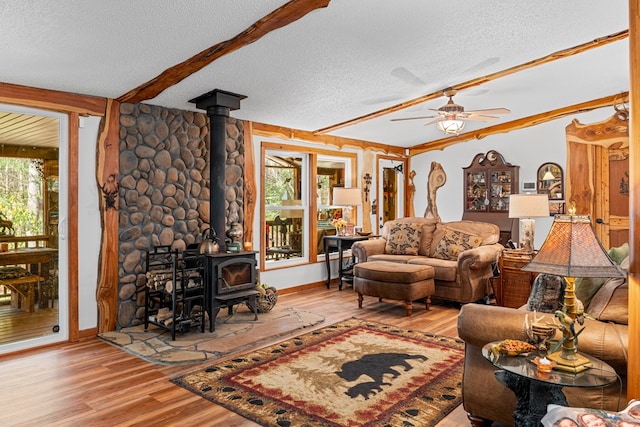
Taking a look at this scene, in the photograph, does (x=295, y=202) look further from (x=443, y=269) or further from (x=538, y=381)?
(x=538, y=381)

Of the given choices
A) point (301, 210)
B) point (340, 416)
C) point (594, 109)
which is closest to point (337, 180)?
point (301, 210)

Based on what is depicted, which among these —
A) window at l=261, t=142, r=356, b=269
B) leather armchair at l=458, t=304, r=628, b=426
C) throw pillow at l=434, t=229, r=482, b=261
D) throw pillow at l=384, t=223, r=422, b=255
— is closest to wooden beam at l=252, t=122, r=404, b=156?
window at l=261, t=142, r=356, b=269

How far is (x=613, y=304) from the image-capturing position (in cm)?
221

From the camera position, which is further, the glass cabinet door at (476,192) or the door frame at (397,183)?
the door frame at (397,183)

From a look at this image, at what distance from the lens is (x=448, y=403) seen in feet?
9.00

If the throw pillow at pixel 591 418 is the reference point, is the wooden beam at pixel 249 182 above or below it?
above

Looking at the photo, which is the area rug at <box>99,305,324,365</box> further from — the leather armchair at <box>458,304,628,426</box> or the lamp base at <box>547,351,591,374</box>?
the lamp base at <box>547,351,591,374</box>

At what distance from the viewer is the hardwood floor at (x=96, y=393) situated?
2.54 meters

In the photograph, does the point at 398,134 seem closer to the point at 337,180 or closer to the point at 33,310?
the point at 337,180

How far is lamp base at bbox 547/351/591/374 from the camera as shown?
1817 millimetres

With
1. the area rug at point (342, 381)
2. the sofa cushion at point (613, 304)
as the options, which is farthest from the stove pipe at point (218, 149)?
the sofa cushion at point (613, 304)

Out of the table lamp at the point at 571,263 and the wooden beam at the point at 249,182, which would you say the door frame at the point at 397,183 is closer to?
Answer: the wooden beam at the point at 249,182

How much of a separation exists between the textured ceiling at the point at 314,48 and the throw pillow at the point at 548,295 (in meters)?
2.06

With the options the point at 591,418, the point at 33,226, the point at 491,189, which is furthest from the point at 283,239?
the point at 591,418
